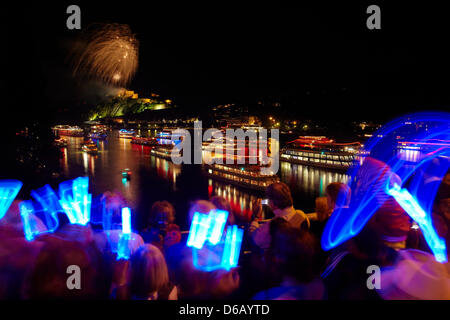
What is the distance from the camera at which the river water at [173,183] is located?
21.8 meters

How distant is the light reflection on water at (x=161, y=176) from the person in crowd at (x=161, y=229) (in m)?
17.1

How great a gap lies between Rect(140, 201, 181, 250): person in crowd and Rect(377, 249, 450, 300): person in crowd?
4.20ft

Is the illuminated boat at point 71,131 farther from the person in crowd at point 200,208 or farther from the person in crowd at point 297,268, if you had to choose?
the person in crowd at point 297,268

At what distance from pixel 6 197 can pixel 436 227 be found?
13.9ft

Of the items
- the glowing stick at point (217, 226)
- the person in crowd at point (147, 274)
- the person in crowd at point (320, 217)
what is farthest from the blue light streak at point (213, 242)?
the person in crowd at point (320, 217)

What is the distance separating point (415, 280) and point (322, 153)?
32.3 meters

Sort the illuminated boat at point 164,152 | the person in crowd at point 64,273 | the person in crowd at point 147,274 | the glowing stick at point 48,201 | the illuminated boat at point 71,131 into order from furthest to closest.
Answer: the illuminated boat at point 71,131
the illuminated boat at point 164,152
the glowing stick at point 48,201
the person in crowd at point 64,273
the person in crowd at point 147,274

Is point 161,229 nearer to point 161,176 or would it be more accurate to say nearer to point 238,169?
point 238,169

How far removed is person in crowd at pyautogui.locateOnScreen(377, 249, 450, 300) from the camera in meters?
1.30

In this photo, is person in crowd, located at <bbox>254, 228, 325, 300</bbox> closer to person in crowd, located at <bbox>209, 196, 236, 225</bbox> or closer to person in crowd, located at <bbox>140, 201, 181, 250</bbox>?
person in crowd, located at <bbox>209, 196, 236, 225</bbox>

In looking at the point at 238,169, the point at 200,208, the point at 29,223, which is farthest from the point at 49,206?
the point at 238,169

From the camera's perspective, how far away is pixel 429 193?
247 centimetres

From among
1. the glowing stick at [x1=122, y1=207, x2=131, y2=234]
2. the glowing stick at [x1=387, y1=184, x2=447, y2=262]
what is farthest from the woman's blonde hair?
the glowing stick at [x1=387, y1=184, x2=447, y2=262]
